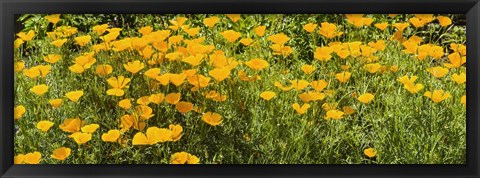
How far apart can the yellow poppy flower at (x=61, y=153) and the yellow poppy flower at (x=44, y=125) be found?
0.30 ft

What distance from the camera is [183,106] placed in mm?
4656

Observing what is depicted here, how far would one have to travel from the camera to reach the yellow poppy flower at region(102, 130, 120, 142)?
4.62 metres

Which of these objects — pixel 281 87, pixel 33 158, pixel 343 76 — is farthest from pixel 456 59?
pixel 33 158

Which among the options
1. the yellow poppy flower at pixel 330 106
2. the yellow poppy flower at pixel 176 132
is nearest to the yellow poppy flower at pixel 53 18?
the yellow poppy flower at pixel 176 132

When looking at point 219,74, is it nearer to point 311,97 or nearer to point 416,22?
point 311,97

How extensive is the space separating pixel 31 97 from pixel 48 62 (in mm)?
161

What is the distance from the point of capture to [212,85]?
15.4 ft

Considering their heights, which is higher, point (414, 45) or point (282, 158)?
point (414, 45)

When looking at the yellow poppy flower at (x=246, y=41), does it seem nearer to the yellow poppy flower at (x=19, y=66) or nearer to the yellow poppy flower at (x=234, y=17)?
the yellow poppy flower at (x=234, y=17)

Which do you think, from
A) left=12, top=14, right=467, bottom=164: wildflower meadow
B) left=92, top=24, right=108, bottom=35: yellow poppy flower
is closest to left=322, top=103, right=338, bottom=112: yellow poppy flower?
left=12, top=14, right=467, bottom=164: wildflower meadow

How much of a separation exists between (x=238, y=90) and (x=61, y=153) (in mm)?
712

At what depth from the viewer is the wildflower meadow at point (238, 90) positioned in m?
4.65
